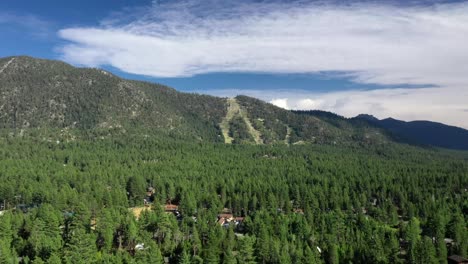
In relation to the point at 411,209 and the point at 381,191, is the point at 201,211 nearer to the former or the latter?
the point at 411,209

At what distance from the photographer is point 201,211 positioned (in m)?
108

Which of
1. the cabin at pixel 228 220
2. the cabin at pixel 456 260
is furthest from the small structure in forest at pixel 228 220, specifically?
the cabin at pixel 456 260

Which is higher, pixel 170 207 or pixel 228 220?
pixel 228 220

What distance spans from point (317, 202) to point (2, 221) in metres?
82.2

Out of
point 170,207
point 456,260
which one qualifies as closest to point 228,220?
point 170,207

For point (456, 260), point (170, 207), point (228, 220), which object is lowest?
point (170, 207)

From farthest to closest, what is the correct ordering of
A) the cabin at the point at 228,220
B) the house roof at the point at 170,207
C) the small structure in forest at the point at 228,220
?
1. the house roof at the point at 170,207
2. the small structure in forest at the point at 228,220
3. the cabin at the point at 228,220

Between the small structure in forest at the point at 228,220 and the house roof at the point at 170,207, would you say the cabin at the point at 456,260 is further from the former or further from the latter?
the house roof at the point at 170,207

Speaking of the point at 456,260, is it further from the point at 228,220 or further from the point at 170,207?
the point at 170,207

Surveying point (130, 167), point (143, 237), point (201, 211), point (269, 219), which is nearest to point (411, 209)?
point (269, 219)

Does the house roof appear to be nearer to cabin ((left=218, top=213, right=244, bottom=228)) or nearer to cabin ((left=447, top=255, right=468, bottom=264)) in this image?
cabin ((left=218, top=213, right=244, bottom=228))

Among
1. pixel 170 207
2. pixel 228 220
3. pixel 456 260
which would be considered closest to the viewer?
pixel 456 260

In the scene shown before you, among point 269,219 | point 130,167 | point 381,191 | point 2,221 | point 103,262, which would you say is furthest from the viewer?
point 130,167

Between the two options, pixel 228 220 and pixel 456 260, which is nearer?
pixel 456 260
